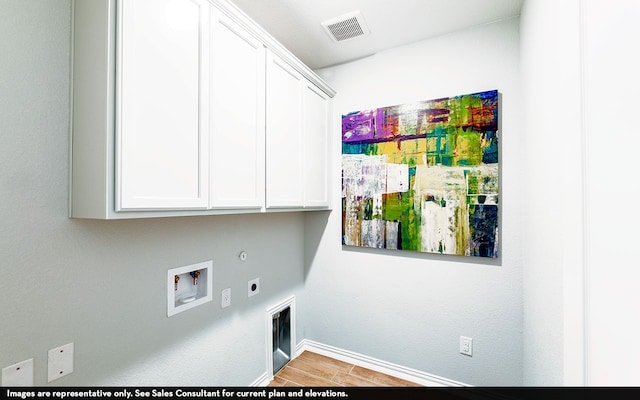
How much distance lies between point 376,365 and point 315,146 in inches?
71.9

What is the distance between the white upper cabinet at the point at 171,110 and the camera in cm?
93

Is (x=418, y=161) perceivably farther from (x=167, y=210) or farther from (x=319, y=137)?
(x=167, y=210)

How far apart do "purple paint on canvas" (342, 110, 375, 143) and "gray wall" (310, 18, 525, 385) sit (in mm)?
81

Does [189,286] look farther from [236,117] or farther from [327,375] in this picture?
[327,375]

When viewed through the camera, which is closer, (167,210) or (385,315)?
(167,210)

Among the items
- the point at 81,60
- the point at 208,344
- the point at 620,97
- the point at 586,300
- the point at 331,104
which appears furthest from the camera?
the point at 331,104

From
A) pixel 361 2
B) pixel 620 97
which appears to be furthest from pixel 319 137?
pixel 620 97

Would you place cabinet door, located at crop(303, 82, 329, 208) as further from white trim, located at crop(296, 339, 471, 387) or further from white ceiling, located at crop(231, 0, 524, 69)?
white trim, located at crop(296, 339, 471, 387)

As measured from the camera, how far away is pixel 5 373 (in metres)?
0.89

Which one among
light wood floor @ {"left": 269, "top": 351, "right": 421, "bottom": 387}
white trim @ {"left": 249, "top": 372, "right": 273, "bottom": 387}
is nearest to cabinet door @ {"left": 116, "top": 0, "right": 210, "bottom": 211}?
white trim @ {"left": 249, "top": 372, "right": 273, "bottom": 387}

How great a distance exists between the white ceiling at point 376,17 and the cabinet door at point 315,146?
0.35m

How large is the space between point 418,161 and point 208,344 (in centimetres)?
184

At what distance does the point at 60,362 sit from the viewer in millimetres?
1011

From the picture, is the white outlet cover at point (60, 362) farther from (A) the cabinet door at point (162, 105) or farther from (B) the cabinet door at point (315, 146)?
(B) the cabinet door at point (315, 146)
